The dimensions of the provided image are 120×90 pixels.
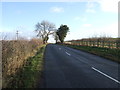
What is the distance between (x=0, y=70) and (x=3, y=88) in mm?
1740

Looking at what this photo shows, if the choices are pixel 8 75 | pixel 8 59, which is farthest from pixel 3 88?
pixel 8 59

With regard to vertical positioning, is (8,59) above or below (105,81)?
above

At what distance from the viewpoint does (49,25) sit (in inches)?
3396

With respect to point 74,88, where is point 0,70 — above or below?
above

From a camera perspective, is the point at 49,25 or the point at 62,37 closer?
the point at 62,37

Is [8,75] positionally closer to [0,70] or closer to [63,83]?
[0,70]

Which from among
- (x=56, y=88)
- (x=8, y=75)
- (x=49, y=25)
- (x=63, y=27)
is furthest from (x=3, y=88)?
(x=49, y=25)

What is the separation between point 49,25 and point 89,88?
8056 cm

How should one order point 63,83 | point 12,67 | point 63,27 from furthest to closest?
point 63,27 < point 12,67 < point 63,83

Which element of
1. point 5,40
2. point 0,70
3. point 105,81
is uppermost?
point 5,40

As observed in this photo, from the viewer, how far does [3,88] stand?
6887 mm

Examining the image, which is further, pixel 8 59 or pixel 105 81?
pixel 8 59

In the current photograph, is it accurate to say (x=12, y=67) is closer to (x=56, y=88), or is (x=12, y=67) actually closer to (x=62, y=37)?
(x=56, y=88)

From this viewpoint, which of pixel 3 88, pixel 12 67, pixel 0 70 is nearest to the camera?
pixel 3 88
